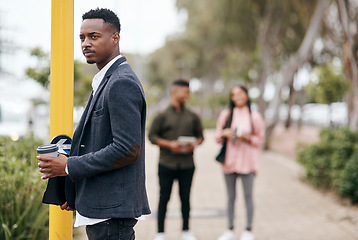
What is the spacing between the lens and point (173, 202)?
747cm

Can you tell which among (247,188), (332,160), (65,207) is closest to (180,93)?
(247,188)

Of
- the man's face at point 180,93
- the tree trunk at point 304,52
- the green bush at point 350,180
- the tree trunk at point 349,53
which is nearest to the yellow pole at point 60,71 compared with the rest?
the man's face at point 180,93

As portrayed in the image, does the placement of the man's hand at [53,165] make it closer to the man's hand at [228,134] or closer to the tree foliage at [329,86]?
the man's hand at [228,134]

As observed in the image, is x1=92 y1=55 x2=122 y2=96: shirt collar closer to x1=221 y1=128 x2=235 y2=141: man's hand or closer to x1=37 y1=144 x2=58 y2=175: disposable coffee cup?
x1=37 y1=144 x2=58 y2=175: disposable coffee cup

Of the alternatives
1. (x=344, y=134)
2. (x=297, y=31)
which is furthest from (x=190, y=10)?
(x=344, y=134)

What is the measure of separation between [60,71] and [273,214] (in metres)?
5.04

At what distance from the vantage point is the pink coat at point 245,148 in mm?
4805

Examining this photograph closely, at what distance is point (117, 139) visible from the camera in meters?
1.90

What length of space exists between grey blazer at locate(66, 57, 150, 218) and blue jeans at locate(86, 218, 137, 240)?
0.28 ft

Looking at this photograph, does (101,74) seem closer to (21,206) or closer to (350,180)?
(21,206)

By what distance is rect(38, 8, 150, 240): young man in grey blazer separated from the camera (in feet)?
6.26

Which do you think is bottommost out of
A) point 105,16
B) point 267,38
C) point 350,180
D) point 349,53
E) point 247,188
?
point 350,180

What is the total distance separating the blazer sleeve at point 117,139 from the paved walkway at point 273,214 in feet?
9.89

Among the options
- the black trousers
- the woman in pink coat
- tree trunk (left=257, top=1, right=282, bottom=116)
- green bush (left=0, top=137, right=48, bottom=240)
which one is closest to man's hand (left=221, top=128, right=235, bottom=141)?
the woman in pink coat
